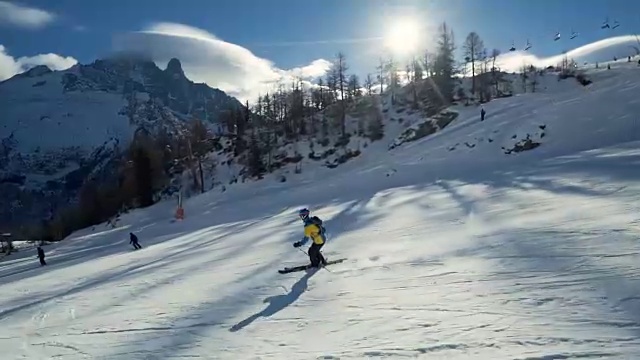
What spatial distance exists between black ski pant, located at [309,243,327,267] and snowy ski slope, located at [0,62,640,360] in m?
0.47

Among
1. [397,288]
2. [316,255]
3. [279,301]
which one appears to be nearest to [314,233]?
[316,255]

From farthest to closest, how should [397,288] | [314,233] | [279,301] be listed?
[314,233] → [279,301] → [397,288]

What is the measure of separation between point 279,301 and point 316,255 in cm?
246

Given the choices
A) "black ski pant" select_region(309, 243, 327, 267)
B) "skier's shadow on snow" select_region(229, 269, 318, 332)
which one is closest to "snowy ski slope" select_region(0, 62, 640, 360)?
"skier's shadow on snow" select_region(229, 269, 318, 332)

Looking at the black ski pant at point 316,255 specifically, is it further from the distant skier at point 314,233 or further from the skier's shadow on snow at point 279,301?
the skier's shadow on snow at point 279,301

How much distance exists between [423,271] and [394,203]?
11065mm

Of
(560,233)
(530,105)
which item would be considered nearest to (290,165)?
(530,105)

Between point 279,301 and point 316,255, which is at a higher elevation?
point 316,255

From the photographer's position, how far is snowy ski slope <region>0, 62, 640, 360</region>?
248 inches

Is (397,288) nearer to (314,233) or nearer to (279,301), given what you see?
(279,301)

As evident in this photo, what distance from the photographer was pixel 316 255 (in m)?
11.4

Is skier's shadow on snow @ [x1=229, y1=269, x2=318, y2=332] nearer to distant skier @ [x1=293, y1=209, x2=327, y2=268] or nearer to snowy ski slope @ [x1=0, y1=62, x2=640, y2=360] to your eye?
snowy ski slope @ [x1=0, y1=62, x2=640, y2=360]

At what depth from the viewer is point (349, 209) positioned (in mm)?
21766

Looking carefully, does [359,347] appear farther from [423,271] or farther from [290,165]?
[290,165]
